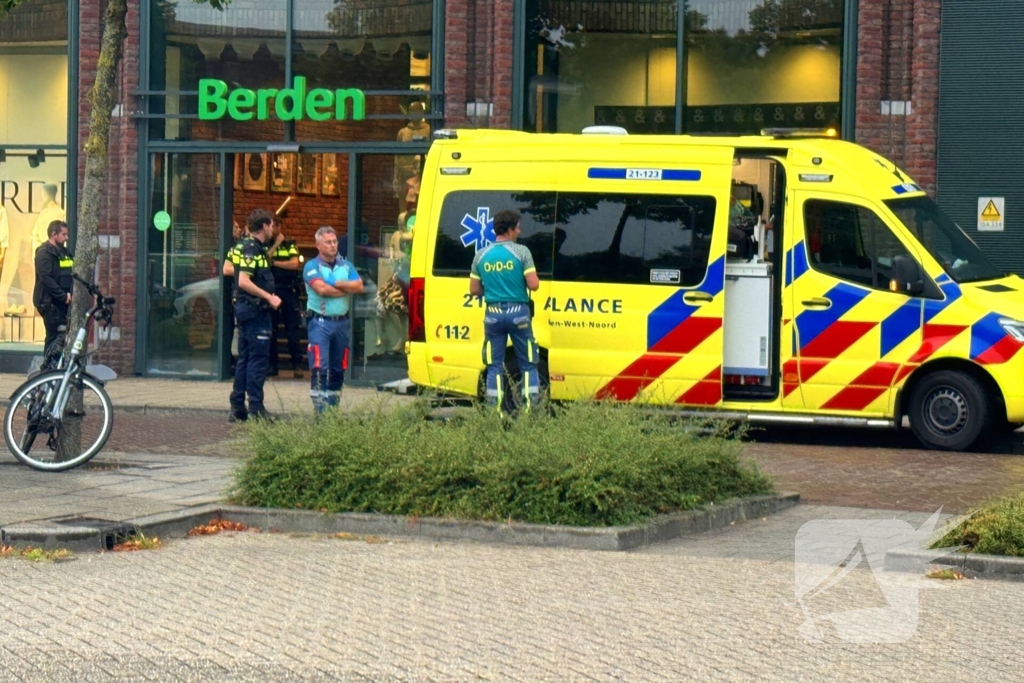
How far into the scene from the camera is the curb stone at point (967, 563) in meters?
7.72

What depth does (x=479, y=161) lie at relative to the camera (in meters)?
14.4

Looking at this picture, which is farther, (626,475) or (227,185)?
(227,185)

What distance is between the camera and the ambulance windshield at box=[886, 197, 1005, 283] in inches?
528

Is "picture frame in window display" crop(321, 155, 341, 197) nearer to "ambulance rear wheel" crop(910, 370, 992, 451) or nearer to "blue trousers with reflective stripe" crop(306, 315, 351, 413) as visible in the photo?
"blue trousers with reflective stripe" crop(306, 315, 351, 413)

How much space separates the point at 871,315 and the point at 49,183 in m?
11.1

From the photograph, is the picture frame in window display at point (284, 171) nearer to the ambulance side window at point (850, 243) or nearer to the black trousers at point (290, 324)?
the black trousers at point (290, 324)

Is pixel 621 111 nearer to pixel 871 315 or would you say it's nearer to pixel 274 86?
pixel 274 86

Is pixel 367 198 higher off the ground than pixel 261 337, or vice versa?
pixel 367 198

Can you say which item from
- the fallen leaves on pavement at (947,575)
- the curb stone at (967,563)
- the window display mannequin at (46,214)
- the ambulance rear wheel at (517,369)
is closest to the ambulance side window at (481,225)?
the ambulance rear wheel at (517,369)

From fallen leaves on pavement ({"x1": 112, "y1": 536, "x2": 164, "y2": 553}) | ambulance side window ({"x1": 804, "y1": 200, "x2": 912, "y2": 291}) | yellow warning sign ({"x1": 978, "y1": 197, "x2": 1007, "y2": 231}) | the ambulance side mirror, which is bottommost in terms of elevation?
fallen leaves on pavement ({"x1": 112, "y1": 536, "x2": 164, "y2": 553})

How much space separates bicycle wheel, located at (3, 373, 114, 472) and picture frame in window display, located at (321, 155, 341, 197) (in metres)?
7.77

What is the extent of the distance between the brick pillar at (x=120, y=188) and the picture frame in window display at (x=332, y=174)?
2.37 metres

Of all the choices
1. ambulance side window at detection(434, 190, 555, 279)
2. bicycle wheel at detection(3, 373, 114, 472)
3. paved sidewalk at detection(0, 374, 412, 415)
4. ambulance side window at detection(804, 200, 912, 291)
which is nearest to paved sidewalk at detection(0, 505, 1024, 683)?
bicycle wheel at detection(3, 373, 114, 472)

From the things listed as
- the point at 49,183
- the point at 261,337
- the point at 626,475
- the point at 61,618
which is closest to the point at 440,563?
the point at 626,475
